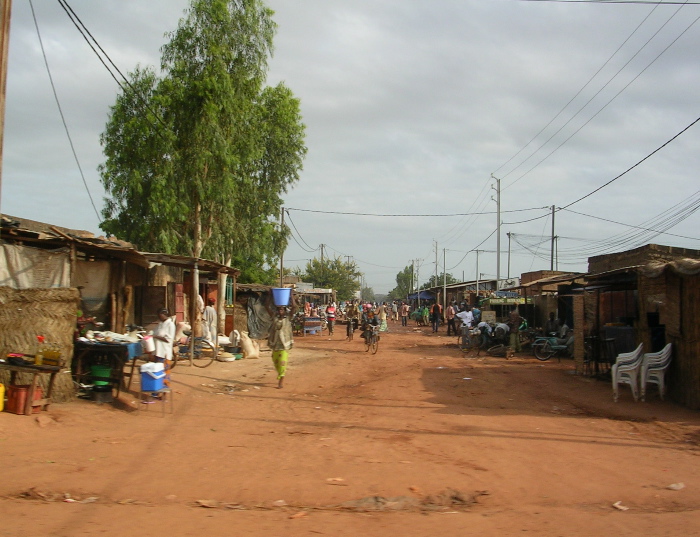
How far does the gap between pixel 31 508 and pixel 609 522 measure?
5.32 meters

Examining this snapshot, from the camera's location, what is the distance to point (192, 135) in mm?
23641

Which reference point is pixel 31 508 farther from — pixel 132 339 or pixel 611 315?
pixel 611 315

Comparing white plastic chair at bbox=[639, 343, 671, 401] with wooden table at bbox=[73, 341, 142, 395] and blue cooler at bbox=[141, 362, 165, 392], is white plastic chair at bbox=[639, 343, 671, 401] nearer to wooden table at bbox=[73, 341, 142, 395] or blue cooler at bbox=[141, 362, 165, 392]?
blue cooler at bbox=[141, 362, 165, 392]

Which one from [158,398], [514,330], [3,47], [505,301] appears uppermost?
[3,47]

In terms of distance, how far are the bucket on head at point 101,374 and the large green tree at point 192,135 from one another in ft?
45.6

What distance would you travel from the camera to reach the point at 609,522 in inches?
213

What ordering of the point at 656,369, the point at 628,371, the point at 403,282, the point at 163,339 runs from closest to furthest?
the point at 163,339 < the point at 656,369 < the point at 628,371 < the point at 403,282

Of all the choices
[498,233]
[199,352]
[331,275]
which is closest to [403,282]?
[331,275]

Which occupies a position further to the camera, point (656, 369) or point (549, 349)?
point (549, 349)

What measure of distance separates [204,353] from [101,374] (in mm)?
7493

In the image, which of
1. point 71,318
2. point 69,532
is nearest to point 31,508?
point 69,532

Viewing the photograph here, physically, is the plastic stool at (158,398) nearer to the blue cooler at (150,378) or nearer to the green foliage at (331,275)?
the blue cooler at (150,378)

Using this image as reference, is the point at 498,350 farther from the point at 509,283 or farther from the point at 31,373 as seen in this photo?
the point at 509,283

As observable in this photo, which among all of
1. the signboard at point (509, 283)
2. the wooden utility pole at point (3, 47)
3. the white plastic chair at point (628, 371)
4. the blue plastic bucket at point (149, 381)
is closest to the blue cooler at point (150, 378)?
the blue plastic bucket at point (149, 381)
